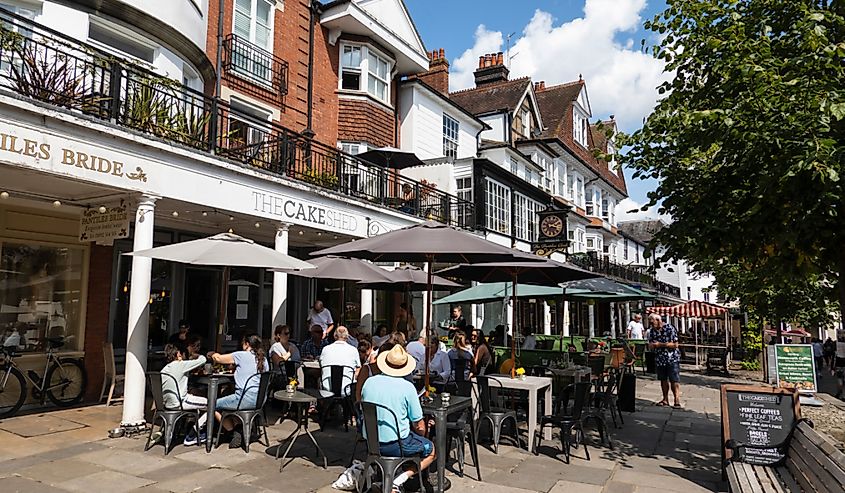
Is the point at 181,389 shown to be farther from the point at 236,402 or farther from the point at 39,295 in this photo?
the point at 39,295

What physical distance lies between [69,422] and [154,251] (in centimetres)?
304

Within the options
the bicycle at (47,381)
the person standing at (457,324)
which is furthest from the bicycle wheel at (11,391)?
the person standing at (457,324)

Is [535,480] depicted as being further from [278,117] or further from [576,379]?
[278,117]

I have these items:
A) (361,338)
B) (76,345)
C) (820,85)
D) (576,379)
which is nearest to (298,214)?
(361,338)

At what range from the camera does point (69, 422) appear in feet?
26.8

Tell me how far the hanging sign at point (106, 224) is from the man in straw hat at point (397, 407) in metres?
5.25

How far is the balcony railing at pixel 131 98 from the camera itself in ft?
23.0

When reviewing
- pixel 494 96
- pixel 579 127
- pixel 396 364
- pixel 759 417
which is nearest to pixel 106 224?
pixel 396 364

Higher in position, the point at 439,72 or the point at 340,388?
the point at 439,72

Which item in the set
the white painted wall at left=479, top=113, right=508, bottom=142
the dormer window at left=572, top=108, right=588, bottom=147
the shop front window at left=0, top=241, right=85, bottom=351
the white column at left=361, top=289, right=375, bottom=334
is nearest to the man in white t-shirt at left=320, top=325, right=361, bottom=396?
the shop front window at left=0, top=241, right=85, bottom=351

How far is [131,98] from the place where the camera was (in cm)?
838

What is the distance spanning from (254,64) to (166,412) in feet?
32.8

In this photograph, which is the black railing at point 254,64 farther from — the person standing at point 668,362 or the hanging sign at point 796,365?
the hanging sign at point 796,365

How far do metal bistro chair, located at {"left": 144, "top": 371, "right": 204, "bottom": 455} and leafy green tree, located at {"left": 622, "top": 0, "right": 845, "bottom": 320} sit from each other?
6076 mm
